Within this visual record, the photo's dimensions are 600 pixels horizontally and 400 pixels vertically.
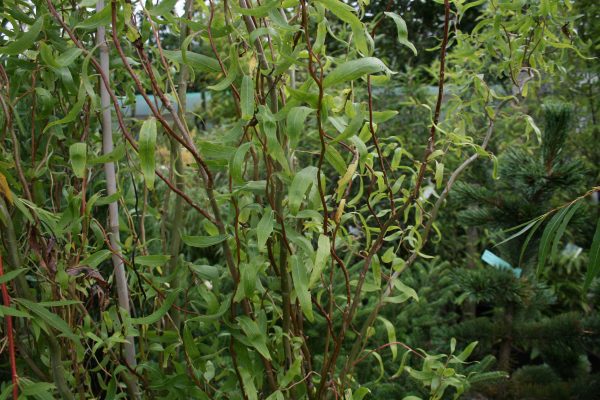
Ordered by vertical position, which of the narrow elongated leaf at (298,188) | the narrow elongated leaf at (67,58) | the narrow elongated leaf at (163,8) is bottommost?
the narrow elongated leaf at (298,188)

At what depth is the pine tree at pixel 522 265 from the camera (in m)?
1.79

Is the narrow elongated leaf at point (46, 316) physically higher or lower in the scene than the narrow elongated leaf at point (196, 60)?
lower

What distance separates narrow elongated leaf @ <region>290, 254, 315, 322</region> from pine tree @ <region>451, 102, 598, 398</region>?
1046 mm

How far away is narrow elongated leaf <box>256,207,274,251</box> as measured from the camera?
797mm

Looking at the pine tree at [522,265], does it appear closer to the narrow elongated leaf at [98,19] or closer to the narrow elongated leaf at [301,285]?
the narrow elongated leaf at [301,285]

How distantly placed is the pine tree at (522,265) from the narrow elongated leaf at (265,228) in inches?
42.7

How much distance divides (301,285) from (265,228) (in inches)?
3.3

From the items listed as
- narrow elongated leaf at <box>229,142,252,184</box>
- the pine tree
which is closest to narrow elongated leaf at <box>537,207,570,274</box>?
narrow elongated leaf at <box>229,142,252,184</box>

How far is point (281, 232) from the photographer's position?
2.97 ft

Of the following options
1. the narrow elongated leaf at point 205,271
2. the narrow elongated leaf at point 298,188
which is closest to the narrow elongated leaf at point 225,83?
the narrow elongated leaf at point 298,188

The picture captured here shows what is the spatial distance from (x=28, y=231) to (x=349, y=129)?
22.0 inches

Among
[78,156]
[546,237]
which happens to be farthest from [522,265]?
[78,156]

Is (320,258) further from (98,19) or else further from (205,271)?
(98,19)

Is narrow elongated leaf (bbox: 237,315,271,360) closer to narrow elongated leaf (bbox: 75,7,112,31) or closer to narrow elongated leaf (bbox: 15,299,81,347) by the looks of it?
narrow elongated leaf (bbox: 15,299,81,347)
